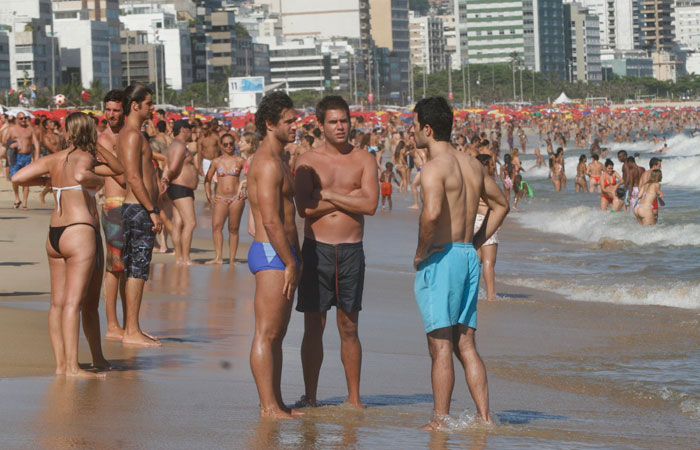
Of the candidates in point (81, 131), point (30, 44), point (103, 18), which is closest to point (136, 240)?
point (81, 131)

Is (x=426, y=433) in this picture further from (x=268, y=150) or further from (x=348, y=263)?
(x=268, y=150)

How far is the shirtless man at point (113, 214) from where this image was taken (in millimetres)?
7031

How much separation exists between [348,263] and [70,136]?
173 centimetres

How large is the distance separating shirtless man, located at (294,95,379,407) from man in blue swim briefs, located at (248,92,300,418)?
19 cm

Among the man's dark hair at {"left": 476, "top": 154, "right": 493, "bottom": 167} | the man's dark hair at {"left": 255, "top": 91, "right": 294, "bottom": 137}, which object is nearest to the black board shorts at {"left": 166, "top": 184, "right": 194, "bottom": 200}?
the man's dark hair at {"left": 476, "top": 154, "right": 493, "bottom": 167}

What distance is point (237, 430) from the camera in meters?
4.85

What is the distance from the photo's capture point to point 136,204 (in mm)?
7023

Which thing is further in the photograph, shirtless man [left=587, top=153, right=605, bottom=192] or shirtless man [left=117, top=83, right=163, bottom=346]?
shirtless man [left=587, top=153, right=605, bottom=192]

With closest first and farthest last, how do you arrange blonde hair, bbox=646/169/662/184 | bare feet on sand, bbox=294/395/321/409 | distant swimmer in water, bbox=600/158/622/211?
bare feet on sand, bbox=294/395/321/409 → blonde hair, bbox=646/169/662/184 → distant swimmer in water, bbox=600/158/622/211

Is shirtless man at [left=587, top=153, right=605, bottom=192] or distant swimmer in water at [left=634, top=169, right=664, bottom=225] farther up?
shirtless man at [left=587, top=153, right=605, bottom=192]

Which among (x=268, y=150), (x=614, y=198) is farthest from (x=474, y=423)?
(x=614, y=198)

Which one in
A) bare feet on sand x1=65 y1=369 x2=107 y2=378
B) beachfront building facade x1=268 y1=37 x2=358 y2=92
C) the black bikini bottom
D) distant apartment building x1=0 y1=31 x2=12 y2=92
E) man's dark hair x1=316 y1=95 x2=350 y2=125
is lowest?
bare feet on sand x1=65 y1=369 x2=107 y2=378

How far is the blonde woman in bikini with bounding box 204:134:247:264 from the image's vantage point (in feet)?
39.5

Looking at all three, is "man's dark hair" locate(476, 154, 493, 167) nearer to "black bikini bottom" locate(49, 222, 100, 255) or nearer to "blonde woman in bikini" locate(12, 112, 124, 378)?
"blonde woman in bikini" locate(12, 112, 124, 378)
